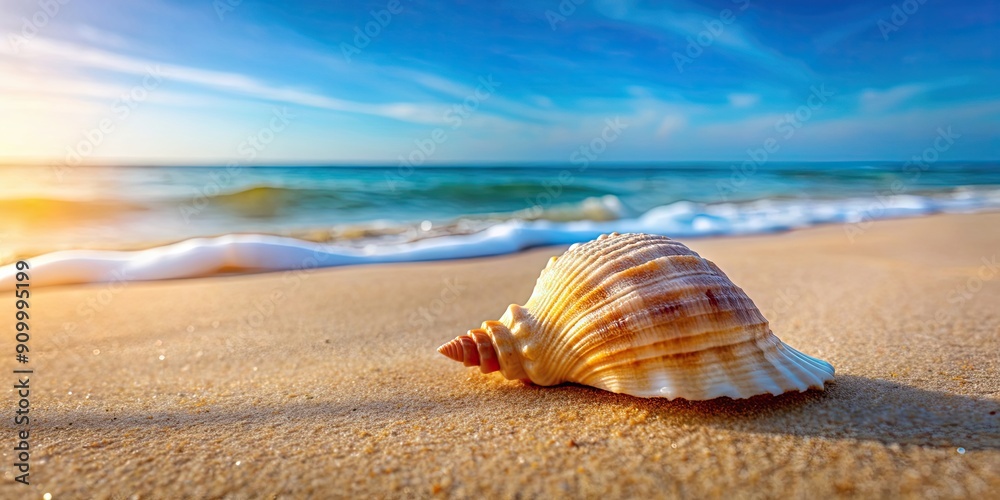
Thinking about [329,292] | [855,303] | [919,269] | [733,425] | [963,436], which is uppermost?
[329,292]

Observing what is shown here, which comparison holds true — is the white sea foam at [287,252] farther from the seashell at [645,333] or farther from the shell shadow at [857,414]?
the shell shadow at [857,414]

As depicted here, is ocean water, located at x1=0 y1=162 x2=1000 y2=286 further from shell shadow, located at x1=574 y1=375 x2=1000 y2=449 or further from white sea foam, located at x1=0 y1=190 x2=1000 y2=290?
shell shadow, located at x1=574 y1=375 x2=1000 y2=449

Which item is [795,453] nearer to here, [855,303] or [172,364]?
[855,303]

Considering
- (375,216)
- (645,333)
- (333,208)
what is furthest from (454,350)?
(333,208)

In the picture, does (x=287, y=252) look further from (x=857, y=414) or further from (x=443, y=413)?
(x=857, y=414)

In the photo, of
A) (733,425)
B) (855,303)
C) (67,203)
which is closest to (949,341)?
(855,303)

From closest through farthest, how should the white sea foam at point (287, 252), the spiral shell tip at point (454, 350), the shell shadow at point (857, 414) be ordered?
the shell shadow at point (857, 414), the spiral shell tip at point (454, 350), the white sea foam at point (287, 252)

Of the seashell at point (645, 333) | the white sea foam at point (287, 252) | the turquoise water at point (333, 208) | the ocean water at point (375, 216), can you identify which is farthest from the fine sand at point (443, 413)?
the turquoise water at point (333, 208)
